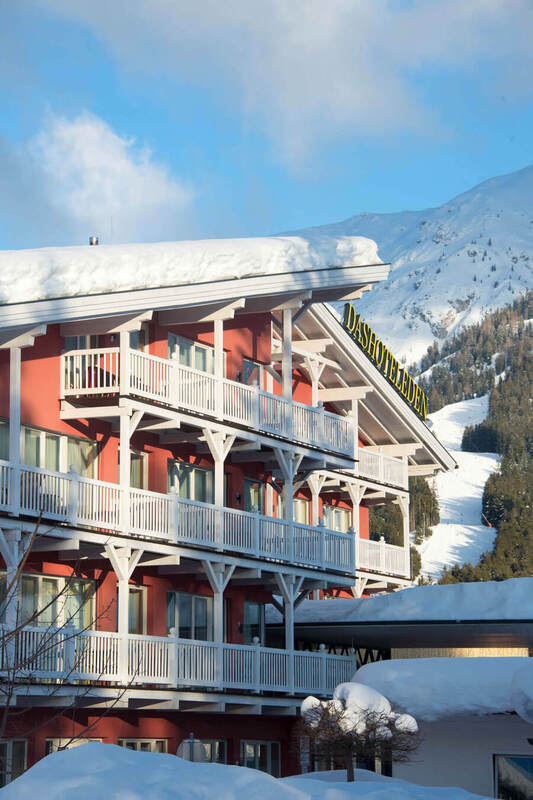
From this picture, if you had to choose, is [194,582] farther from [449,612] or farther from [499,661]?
[499,661]

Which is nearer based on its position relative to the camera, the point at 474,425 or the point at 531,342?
the point at 474,425

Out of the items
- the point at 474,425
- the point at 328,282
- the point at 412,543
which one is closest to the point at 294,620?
the point at 328,282

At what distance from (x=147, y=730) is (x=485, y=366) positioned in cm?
13408

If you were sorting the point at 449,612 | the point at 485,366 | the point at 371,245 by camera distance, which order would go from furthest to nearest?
the point at 485,366 < the point at 371,245 < the point at 449,612

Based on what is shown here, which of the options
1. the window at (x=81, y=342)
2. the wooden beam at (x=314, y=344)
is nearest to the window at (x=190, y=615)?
the window at (x=81, y=342)

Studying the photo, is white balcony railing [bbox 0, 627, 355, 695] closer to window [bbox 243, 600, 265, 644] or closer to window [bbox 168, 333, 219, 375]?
window [bbox 243, 600, 265, 644]

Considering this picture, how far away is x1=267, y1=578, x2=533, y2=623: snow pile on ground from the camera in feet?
105

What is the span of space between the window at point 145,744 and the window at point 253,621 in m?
5.16

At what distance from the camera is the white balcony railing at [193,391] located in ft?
95.8

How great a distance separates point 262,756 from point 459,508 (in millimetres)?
62649

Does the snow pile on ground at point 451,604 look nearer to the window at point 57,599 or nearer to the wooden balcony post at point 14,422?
the window at point 57,599

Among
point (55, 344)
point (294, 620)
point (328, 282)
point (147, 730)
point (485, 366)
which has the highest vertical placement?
point (485, 366)

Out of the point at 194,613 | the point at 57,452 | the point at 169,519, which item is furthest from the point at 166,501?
the point at 194,613

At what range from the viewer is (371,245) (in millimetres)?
35031
